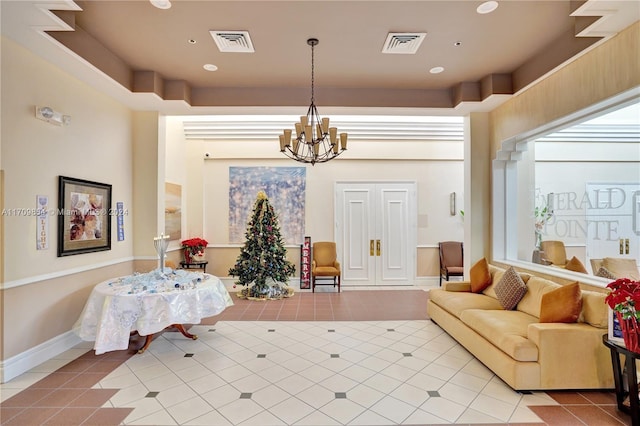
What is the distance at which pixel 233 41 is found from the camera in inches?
146

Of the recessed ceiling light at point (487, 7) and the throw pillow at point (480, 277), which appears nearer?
the recessed ceiling light at point (487, 7)

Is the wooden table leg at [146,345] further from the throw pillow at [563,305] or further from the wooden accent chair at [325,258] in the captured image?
the throw pillow at [563,305]

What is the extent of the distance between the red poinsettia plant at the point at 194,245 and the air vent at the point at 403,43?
16.4 feet

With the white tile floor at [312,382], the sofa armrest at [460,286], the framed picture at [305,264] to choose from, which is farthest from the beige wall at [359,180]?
the white tile floor at [312,382]

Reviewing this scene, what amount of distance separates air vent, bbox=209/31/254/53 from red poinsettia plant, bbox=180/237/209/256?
4.04 m

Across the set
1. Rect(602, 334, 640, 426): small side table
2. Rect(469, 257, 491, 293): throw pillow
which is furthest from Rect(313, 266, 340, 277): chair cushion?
Rect(602, 334, 640, 426): small side table

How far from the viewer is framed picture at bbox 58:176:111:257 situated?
375 centimetres

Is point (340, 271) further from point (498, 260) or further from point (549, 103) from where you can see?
point (549, 103)

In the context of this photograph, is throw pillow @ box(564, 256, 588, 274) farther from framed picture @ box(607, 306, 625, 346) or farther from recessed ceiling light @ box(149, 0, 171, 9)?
recessed ceiling light @ box(149, 0, 171, 9)

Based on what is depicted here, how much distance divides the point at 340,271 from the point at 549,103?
15.1 ft

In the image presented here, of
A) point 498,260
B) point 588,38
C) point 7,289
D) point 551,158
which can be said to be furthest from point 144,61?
point 551,158

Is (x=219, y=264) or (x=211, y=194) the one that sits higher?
(x=211, y=194)

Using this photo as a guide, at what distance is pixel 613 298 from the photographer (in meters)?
2.44

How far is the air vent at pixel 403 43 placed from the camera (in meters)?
3.58
